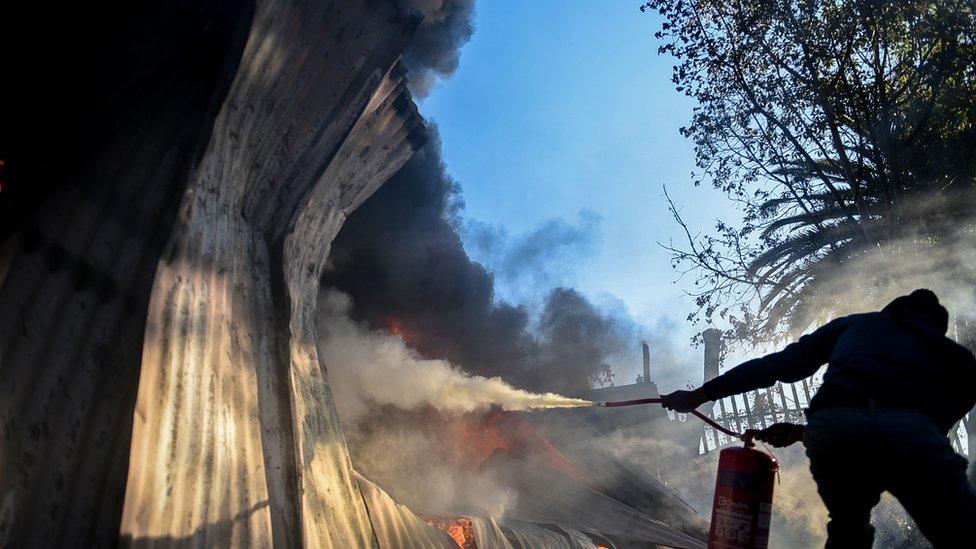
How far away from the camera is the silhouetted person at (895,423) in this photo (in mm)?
2389

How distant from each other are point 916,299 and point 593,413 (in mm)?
13751

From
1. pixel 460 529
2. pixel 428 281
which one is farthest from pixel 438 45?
pixel 460 529

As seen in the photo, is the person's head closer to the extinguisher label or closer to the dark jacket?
the dark jacket

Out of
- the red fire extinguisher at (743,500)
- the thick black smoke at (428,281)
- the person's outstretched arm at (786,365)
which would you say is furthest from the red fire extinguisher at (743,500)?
the thick black smoke at (428,281)

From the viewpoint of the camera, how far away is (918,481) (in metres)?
2.42

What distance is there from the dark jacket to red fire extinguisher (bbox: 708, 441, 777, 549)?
0.80m

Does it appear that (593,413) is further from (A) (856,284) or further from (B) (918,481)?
(B) (918,481)

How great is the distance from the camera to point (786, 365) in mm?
3166

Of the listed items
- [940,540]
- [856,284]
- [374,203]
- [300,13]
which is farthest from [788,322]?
[300,13]

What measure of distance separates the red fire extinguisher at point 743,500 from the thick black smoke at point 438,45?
13.7 m

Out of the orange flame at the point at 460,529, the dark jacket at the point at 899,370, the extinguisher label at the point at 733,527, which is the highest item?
the dark jacket at the point at 899,370

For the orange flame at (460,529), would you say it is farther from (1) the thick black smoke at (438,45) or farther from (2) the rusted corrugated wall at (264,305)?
(1) the thick black smoke at (438,45)

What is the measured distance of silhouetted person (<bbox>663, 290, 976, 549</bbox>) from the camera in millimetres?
2389

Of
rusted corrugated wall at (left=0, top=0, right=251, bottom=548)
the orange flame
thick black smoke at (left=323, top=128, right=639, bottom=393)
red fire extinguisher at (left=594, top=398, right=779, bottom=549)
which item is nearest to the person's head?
red fire extinguisher at (left=594, top=398, right=779, bottom=549)
